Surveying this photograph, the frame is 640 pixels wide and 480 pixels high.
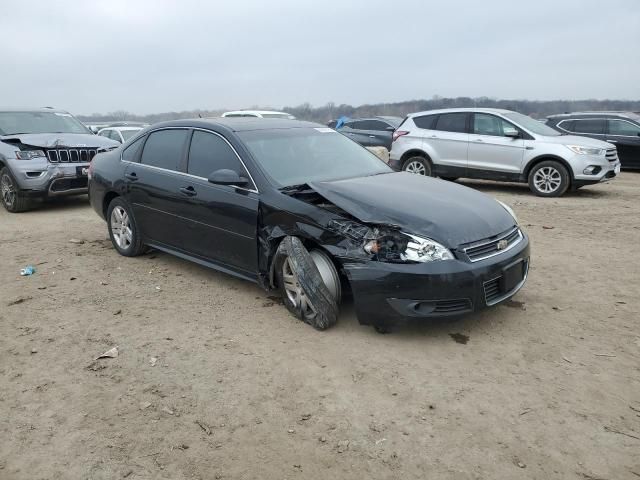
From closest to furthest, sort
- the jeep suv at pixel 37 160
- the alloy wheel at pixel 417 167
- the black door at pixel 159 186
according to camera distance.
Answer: the black door at pixel 159 186
the jeep suv at pixel 37 160
the alloy wheel at pixel 417 167

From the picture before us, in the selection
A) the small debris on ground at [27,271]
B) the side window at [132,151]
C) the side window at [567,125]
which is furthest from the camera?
the side window at [567,125]

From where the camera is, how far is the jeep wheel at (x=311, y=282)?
398cm

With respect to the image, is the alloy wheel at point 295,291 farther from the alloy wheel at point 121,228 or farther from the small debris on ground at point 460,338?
the alloy wheel at point 121,228

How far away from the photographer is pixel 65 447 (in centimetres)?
280

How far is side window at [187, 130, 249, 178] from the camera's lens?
4.76 metres

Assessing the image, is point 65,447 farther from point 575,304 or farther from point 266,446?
point 575,304

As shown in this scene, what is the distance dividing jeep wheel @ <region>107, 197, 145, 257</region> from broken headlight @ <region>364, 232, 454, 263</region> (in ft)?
10.6

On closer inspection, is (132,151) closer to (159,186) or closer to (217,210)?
(159,186)

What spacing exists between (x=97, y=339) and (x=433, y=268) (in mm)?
2614

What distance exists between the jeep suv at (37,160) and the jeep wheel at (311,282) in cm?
626

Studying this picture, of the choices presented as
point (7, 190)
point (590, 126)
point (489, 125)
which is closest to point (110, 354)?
point (7, 190)

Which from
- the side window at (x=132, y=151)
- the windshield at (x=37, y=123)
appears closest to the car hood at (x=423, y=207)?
the side window at (x=132, y=151)

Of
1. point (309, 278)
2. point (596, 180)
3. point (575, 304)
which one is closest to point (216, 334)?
point (309, 278)

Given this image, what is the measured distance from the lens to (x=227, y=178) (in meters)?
4.44
